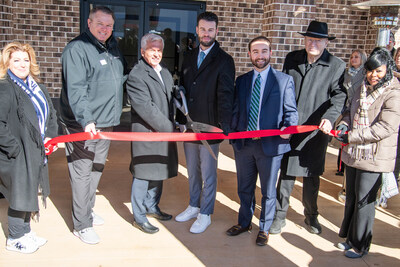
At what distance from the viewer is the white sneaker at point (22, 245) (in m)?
3.40

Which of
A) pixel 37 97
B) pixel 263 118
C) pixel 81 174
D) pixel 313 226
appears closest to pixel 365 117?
pixel 263 118

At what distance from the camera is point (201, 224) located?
4012mm

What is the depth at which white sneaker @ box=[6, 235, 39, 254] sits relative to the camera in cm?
340

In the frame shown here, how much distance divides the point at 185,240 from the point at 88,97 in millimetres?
1637

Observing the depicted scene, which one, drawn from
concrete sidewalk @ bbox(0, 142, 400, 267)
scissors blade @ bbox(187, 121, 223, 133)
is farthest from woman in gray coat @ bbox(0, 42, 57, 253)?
scissors blade @ bbox(187, 121, 223, 133)

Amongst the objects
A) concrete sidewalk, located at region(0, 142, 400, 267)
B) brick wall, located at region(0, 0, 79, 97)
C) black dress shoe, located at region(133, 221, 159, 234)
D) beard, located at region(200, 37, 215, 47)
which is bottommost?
concrete sidewalk, located at region(0, 142, 400, 267)

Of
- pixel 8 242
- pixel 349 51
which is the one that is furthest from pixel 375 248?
pixel 349 51

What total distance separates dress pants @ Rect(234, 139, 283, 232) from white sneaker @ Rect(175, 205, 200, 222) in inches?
20.7

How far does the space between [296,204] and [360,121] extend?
175cm

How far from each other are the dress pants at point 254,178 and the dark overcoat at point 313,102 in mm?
321

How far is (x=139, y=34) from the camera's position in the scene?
7.86m

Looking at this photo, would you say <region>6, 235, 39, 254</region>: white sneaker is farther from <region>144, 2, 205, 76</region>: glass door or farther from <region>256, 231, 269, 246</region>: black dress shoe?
<region>144, 2, 205, 76</region>: glass door

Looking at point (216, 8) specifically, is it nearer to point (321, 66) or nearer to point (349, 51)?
point (349, 51)

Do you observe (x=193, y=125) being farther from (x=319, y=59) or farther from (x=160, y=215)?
(x=319, y=59)
